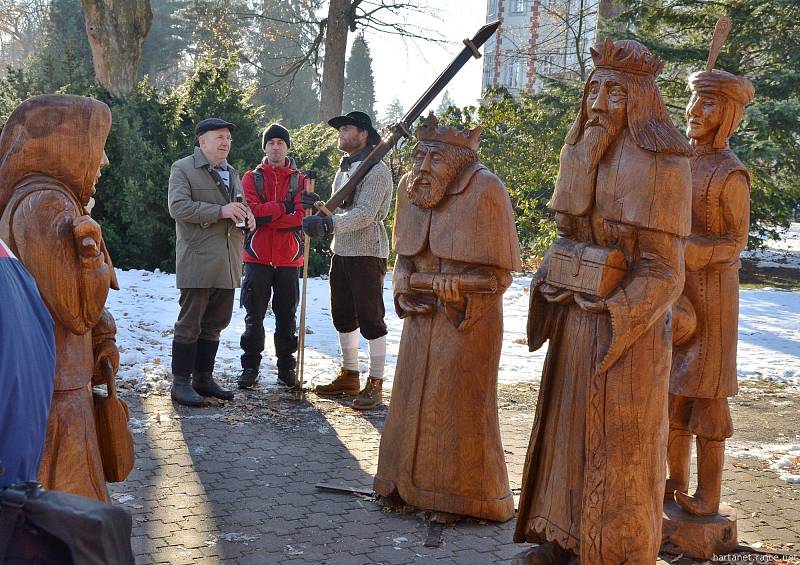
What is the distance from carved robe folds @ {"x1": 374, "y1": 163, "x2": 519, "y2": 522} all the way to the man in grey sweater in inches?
79.8

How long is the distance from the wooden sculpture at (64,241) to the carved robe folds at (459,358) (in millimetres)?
1875

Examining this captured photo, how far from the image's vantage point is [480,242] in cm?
465

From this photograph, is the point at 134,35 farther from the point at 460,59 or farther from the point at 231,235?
the point at 460,59

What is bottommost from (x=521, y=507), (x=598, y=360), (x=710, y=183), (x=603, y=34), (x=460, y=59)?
(x=521, y=507)

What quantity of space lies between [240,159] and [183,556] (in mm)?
9059

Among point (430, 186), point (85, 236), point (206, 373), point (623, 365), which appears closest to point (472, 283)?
point (430, 186)

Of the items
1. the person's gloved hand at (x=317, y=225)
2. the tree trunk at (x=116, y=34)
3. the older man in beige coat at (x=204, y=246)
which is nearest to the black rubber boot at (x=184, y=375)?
the older man in beige coat at (x=204, y=246)

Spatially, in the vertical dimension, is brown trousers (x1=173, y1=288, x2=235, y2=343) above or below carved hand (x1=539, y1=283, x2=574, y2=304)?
below

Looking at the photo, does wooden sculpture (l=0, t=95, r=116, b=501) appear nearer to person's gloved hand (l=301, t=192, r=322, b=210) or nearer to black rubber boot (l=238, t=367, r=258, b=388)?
person's gloved hand (l=301, t=192, r=322, b=210)

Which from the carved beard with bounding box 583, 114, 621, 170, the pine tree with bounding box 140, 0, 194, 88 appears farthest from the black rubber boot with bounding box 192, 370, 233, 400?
the pine tree with bounding box 140, 0, 194, 88

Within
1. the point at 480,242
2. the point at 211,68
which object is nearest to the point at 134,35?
the point at 211,68

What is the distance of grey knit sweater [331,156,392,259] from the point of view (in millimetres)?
6820

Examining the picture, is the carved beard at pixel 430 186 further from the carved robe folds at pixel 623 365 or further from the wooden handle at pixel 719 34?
the wooden handle at pixel 719 34

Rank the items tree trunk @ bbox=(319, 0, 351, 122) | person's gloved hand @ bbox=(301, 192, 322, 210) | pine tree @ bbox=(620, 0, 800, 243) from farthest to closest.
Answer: tree trunk @ bbox=(319, 0, 351, 122) → pine tree @ bbox=(620, 0, 800, 243) → person's gloved hand @ bbox=(301, 192, 322, 210)
